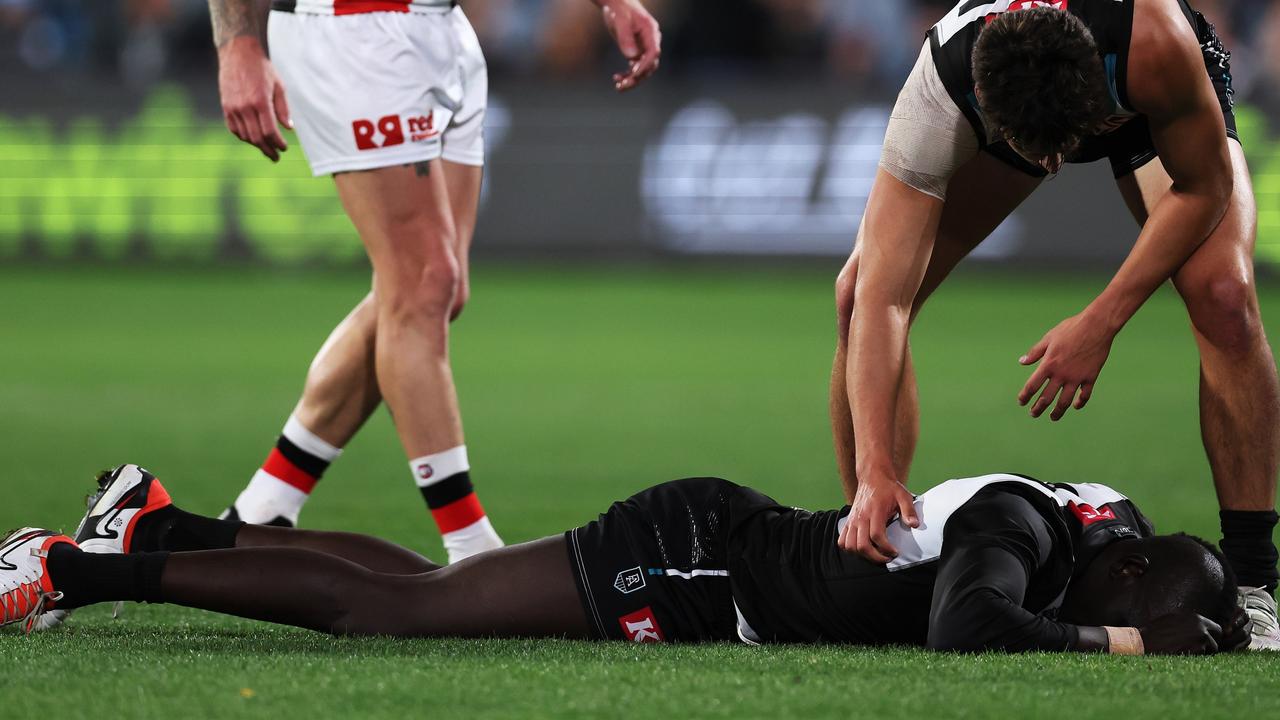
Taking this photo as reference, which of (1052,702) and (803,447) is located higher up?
(1052,702)

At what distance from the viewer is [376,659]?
10.4 ft

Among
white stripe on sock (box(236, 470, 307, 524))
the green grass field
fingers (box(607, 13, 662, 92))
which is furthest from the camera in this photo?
fingers (box(607, 13, 662, 92))

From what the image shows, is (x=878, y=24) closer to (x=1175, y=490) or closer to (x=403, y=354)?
(x=1175, y=490)

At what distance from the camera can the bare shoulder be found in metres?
3.38

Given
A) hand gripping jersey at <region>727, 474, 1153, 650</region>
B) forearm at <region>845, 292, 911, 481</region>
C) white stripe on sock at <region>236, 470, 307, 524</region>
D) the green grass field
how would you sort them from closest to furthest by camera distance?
the green grass field
hand gripping jersey at <region>727, 474, 1153, 650</region>
forearm at <region>845, 292, 911, 481</region>
white stripe on sock at <region>236, 470, 307, 524</region>

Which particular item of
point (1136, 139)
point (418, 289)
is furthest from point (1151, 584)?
point (418, 289)

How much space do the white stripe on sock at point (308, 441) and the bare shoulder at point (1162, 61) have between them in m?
2.36

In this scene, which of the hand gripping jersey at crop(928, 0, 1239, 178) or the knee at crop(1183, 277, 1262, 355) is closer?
the hand gripping jersey at crop(928, 0, 1239, 178)

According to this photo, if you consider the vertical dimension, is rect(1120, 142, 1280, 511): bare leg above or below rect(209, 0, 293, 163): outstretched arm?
below

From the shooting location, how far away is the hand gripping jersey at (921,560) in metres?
3.21

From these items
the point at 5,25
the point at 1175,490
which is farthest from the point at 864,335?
the point at 5,25

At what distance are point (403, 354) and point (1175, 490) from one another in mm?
2819

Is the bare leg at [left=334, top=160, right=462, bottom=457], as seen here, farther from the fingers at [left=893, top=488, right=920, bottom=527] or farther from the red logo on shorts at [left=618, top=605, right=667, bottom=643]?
the fingers at [left=893, top=488, right=920, bottom=527]

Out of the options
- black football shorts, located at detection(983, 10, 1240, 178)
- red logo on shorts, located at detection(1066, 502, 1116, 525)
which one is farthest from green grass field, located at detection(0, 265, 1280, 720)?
black football shorts, located at detection(983, 10, 1240, 178)
